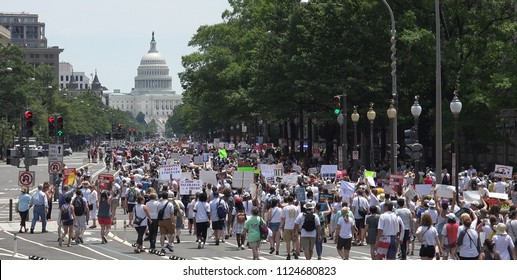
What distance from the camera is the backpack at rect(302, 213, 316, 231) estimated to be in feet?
88.5

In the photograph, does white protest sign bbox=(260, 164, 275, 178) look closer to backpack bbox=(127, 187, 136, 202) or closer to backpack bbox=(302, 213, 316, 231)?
backpack bbox=(127, 187, 136, 202)

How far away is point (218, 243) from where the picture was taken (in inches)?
1326

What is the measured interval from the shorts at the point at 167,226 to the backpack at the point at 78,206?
11.8 ft

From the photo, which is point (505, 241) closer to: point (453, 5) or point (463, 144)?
point (453, 5)

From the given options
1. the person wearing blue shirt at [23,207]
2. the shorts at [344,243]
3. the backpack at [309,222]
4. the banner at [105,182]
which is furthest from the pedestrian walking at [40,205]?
the shorts at [344,243]

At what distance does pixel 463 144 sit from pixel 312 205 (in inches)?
1786

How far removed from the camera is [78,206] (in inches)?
1334

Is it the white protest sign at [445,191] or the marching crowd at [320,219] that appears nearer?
the marching crowd at [320,219]

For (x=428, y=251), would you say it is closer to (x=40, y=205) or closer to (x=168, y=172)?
(x=40, y=205)

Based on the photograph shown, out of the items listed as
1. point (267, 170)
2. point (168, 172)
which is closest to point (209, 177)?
point (168, 172)

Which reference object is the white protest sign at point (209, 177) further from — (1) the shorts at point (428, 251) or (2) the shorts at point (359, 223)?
(1) the shorts at point (428, 251)

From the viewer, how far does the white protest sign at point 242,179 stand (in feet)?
132

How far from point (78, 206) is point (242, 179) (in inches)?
312
